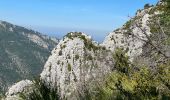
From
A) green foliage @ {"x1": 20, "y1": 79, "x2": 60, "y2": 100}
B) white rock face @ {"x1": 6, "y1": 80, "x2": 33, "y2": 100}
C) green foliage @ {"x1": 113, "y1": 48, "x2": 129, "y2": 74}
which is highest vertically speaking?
green foliage @ {"x1": 113, "y1": 48, "x2": 129, "y2": 74}

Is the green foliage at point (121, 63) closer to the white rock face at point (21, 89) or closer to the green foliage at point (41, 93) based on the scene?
the white rock face at point (21, 89)

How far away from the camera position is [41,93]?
38.3 feet

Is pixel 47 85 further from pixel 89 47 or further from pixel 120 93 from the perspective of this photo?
pixel 89 47

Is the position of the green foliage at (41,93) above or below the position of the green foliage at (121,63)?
below

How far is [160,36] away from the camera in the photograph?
13.8 metres

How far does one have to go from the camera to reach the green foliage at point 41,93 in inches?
457

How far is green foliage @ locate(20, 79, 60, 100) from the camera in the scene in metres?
11.6

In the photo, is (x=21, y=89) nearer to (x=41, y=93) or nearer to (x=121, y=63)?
(x=121, y=63)

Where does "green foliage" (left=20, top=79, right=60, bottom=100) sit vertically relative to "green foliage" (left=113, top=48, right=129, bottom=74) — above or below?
below

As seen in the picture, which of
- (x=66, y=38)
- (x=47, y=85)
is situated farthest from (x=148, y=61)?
(x=66, y=38)

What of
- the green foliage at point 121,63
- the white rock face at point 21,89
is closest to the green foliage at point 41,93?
the white rock face at point 21,89

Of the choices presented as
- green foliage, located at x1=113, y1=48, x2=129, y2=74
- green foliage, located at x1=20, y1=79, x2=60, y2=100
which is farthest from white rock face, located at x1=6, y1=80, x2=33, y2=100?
green foliage, located at x1=113, y1=48, x2=129, y2=74

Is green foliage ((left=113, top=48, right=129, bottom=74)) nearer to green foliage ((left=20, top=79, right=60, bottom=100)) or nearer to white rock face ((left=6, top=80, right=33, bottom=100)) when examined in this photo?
white rock face ((left=6, top=80, right=33, bottom=100))

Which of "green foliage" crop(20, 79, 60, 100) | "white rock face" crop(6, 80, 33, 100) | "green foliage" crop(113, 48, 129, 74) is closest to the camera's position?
"green foliage" crop(20, 79, 60, 100)
